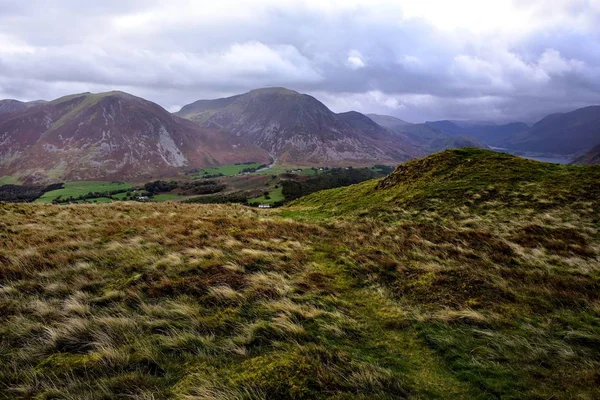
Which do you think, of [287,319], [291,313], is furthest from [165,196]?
[287,319]

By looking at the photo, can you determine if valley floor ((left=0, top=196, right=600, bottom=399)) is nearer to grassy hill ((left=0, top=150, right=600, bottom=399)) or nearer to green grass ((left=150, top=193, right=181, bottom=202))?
grassy hill ((left=0, top=150, right=600, bottom=399))

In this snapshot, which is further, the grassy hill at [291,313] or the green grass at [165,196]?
the green grass at [165,196]

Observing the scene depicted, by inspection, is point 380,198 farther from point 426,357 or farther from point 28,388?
point 28,388

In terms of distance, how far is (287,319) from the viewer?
307 inches

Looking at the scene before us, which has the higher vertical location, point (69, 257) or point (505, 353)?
point (69, 257)

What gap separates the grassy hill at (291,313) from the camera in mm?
5699

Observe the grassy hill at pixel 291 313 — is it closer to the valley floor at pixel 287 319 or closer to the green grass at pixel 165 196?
the valley floor at pixel 287 319

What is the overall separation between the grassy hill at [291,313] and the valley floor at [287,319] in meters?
0.04

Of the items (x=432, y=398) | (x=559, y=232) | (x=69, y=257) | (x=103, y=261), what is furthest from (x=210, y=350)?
(x=559, y=232)

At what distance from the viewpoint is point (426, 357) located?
6.96 m

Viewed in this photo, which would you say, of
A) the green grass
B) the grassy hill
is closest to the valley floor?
the grassy hill

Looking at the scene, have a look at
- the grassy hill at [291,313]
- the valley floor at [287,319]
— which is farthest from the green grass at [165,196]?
the valley floor at [287,319]

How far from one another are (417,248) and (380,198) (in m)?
18.5

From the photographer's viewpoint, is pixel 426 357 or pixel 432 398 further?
pixel 426 357
